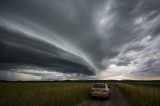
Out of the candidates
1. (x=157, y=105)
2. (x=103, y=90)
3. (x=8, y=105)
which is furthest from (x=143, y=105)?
(x=8, y=105)

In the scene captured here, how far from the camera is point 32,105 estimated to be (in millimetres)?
10977

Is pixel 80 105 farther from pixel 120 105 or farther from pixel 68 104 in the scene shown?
pixel 120 105

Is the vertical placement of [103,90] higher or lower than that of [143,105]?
higher

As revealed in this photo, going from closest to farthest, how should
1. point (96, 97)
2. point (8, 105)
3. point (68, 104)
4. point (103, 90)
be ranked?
point (8, 105)
point (68, 104)
point (103, 90)
point (96, 97)

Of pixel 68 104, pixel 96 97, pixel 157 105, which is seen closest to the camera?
pixel 157 105

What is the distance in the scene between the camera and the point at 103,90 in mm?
17766

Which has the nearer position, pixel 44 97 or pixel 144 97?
pixel 44 97

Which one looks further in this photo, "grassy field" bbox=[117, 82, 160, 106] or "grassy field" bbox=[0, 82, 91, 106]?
"grassy field" bbox=[117, 82, 160, 106]

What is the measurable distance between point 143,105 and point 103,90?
584 cm

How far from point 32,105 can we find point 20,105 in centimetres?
79

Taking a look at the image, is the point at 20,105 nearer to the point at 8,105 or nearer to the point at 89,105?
the point at 8,105

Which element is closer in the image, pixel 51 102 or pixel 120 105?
pixel 51 102

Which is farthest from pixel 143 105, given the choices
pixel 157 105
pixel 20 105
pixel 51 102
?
pixel 20 105

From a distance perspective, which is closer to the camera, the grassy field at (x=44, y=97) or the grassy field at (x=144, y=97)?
the grassy field at (x=44, y=97)
